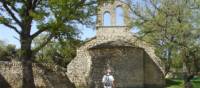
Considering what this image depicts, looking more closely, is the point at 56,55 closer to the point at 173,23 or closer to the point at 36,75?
the point at 36,75

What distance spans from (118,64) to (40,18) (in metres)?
11.1

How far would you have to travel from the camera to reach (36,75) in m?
31.1

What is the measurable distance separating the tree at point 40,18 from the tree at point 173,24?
3.74 m

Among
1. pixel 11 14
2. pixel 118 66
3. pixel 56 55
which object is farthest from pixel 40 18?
pixel 56 55

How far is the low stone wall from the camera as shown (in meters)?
30.3

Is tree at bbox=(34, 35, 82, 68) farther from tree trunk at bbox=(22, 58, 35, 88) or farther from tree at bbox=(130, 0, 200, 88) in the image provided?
tree at bbox=(130, 0, 200, 88)

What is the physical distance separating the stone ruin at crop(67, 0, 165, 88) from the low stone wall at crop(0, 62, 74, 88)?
2894 mm

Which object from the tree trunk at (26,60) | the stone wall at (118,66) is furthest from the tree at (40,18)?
the stone wall at (118,66)

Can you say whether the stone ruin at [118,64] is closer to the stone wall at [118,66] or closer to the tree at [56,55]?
the stone wall at [118,66]

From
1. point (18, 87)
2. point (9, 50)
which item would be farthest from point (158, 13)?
point (9, 50)

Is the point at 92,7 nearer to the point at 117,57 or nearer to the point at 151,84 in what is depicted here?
the point at 117,57

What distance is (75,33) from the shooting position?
27.7 metres

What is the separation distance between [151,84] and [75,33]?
11.5 metres

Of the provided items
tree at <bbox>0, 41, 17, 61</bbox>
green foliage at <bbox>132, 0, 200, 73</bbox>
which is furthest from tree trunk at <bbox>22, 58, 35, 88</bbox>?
tree at <bbox>0, 41, 17, 61</bbox>
